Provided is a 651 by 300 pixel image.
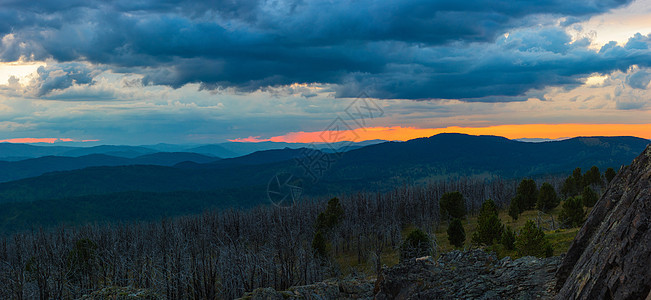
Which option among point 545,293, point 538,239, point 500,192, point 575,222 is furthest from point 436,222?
point 545,293

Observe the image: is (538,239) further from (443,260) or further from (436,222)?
(436,222)

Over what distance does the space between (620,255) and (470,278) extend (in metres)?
8.65

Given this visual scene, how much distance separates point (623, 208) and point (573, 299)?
3.58 metres

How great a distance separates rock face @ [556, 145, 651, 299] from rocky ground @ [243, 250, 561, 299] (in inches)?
68.6

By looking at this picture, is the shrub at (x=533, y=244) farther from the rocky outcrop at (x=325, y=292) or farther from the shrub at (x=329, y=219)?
the shrub at (x=329, y=219)

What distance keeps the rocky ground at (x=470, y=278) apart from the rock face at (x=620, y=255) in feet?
5.72

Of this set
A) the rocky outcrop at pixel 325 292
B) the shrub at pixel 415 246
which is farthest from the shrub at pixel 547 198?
the rocky outcrop at pixel 325 292

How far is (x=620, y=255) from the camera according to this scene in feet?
35.7

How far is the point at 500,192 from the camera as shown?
124438mm

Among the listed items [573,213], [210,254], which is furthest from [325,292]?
[573,213]

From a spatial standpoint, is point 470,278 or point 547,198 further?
point 547,198

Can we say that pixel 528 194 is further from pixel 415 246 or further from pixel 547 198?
pixel 415 246

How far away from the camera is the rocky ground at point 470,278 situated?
16.3 m

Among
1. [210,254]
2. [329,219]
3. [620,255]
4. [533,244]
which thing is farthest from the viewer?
[329,219]
